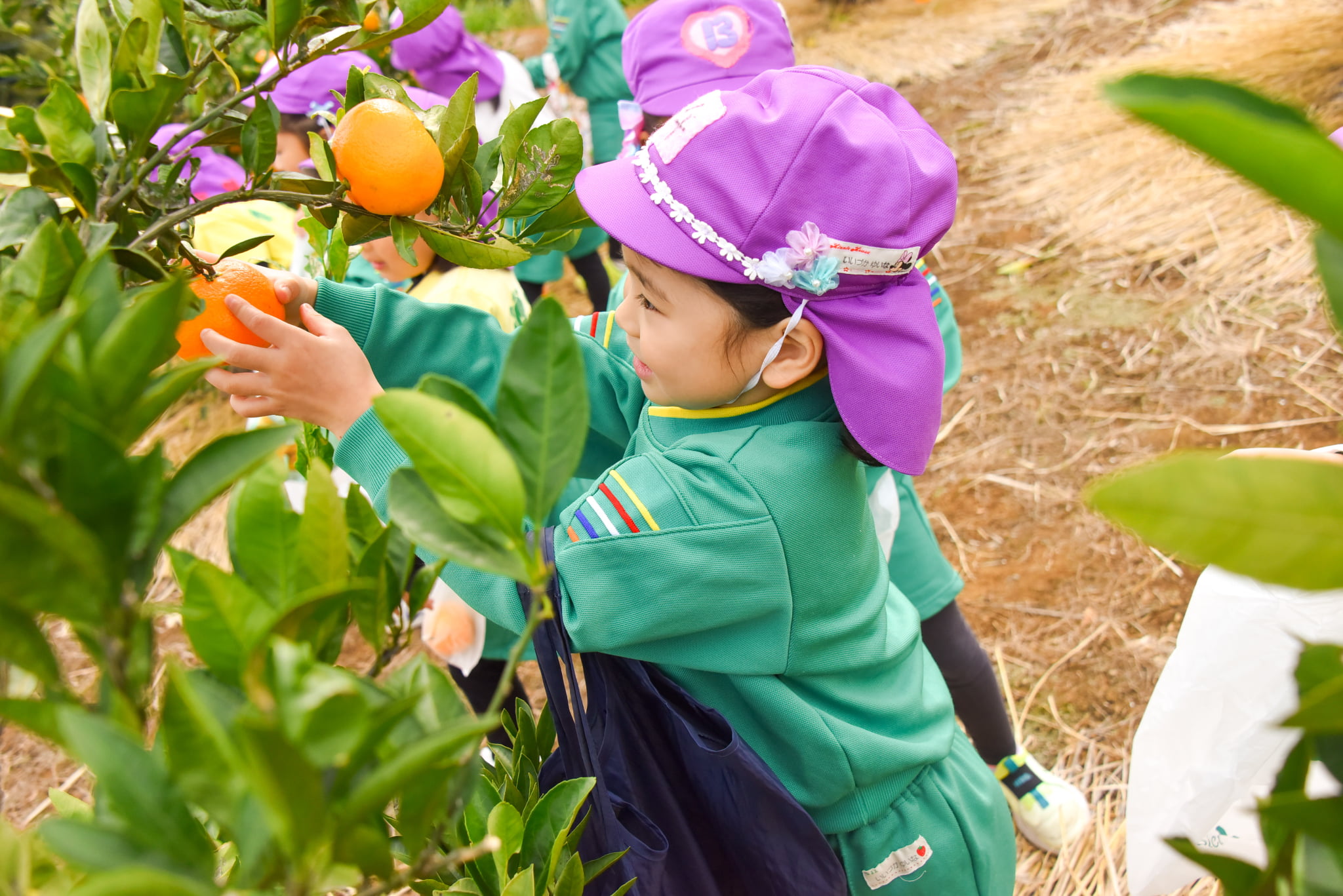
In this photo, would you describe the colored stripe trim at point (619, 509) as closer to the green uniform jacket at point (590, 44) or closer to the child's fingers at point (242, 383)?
the child's fingers at point (242, 383)

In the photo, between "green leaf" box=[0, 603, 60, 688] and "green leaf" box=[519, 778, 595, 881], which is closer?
"green leaf" box=[0, 603, 60, 688]

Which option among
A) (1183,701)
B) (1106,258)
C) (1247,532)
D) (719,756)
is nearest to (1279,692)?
(1183,701)

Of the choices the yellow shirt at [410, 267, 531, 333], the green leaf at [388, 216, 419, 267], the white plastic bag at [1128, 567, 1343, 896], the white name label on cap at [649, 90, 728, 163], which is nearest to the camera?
the green leaf at [388, 216, 419, 267]

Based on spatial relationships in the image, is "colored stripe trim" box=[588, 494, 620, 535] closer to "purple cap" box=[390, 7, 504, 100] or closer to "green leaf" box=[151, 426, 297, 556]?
"green leaf" box=[151, 426, 297, 556]

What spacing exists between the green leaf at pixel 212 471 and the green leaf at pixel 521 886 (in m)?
0.34

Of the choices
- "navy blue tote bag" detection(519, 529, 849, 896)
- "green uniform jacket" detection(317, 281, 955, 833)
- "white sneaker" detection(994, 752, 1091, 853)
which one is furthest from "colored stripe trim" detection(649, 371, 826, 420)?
"white sneaker" detection(994, 752, 1091, 853)

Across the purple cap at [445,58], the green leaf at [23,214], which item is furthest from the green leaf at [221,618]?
the purple cap at [445,58]

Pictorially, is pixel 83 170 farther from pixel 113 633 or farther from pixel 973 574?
pixel 973 574

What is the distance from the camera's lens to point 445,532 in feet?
1.41

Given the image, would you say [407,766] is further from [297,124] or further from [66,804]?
[297,124]

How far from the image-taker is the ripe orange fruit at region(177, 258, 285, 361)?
0.81 meters

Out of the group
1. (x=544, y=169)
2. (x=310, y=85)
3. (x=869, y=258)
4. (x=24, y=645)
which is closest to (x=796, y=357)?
(x=869, y=258)

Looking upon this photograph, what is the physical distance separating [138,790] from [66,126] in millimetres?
436

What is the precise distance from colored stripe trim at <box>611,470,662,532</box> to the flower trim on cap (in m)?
0.26
